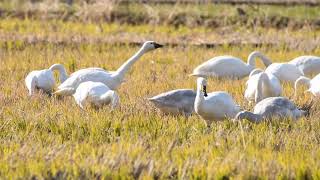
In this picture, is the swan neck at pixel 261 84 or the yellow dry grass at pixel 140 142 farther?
the swan neck at pixel 261 84

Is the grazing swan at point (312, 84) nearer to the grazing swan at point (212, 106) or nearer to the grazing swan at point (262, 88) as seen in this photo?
the grazing swan at point (262, 88)

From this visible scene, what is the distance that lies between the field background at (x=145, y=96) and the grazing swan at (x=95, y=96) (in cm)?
15

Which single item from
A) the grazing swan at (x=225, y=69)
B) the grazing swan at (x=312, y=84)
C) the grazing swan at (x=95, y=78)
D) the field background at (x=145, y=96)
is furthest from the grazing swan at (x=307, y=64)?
the grazing swan at (x=95, y=78)

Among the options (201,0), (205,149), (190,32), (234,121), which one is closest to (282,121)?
(234,121)

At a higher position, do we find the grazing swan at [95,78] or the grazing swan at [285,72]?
the grazing swan at [95,78]

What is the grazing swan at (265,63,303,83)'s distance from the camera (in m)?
10.0

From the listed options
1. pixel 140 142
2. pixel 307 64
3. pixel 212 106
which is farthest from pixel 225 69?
pixel 140 142

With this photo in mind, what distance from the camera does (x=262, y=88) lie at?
8.54m

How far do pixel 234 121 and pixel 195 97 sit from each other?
741 millimetres

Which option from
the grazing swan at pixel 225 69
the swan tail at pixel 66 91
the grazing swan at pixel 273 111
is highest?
the grazing swan at pixel 273 111

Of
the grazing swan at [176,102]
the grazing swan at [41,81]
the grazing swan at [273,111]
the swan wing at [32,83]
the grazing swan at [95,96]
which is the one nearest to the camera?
the grazing swan at [273,111]

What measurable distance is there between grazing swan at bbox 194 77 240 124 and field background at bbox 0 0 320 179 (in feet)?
0.47

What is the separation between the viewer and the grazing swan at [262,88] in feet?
27.5

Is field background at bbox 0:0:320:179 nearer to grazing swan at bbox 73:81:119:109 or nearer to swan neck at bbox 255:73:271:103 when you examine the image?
grazing swan at bbox 73:81:119:109
